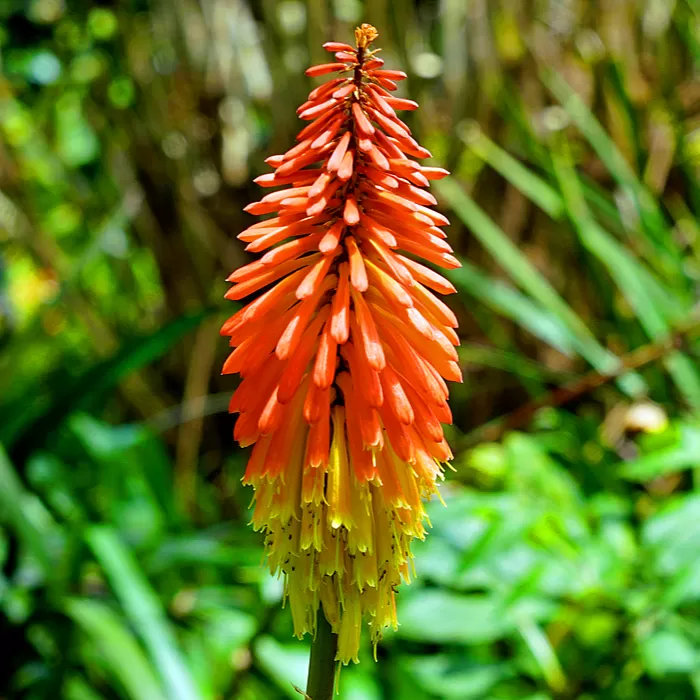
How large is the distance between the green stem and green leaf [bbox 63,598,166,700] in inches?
51.1

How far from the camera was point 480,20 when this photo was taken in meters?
3.52

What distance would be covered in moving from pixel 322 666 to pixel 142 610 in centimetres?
152

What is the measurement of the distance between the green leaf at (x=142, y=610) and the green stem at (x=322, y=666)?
1.29 meters

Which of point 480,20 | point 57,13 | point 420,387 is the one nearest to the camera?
point 420,387

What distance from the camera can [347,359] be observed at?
0.95 m

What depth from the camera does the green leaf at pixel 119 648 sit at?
6.46 ft

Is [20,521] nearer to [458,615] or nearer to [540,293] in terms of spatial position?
[458,615]

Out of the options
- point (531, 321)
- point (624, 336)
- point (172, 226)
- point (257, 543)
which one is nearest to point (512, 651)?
point (257, 543)

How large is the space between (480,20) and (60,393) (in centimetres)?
243

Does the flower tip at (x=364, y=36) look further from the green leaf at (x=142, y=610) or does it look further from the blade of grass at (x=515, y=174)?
the blade of grass at (x=515, y=174)

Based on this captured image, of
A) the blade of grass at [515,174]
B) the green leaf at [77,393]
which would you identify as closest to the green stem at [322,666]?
the green leaf at [77,393]

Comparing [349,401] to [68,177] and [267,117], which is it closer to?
[267,117]

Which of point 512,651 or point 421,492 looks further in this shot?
point 512,651

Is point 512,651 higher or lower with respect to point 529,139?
lower
